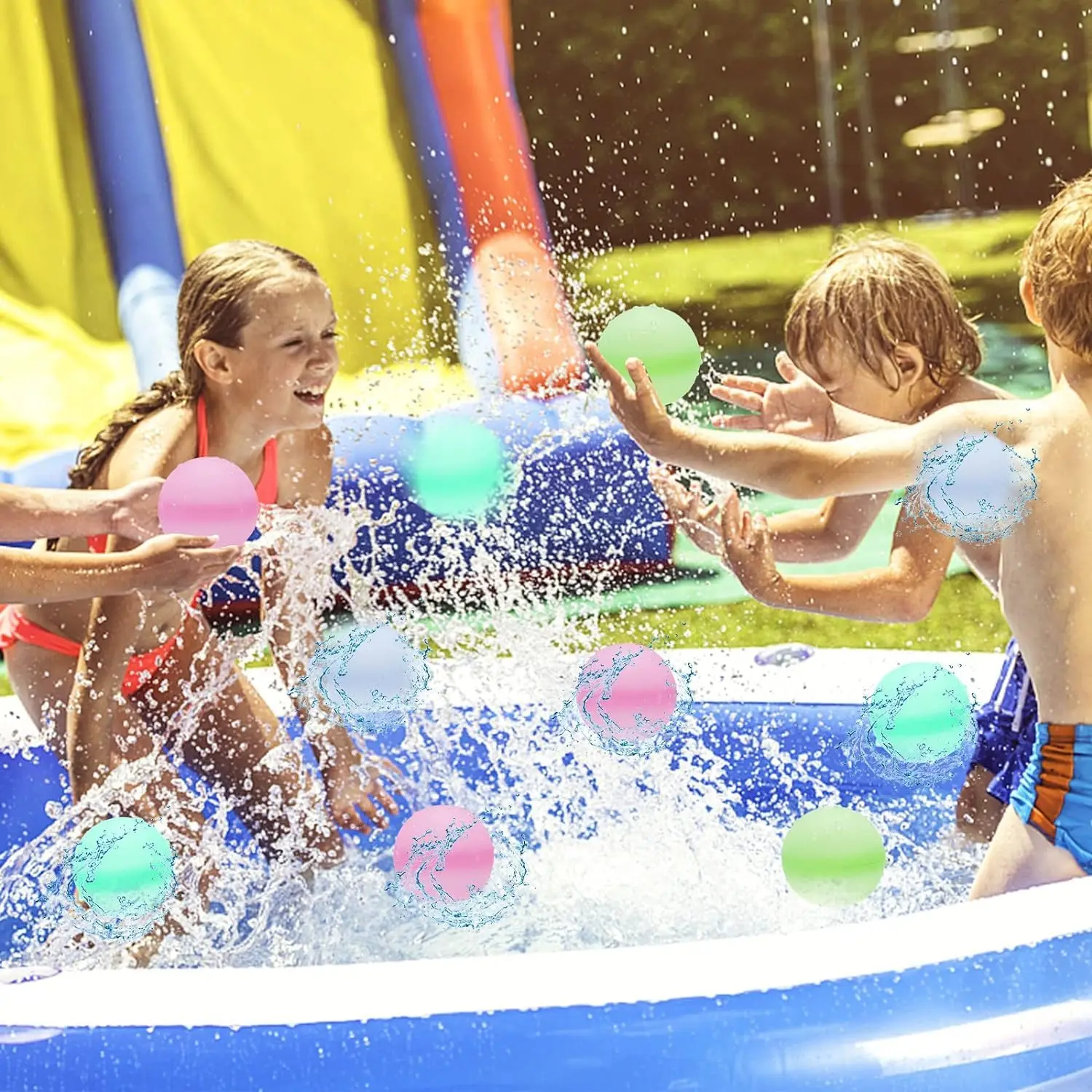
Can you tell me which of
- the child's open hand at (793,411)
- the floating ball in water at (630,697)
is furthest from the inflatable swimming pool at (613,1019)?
the child's open hand at (793,411)

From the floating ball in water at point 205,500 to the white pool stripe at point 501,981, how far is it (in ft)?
2.19

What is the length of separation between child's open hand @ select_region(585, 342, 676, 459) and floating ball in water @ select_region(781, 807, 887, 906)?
446 mm

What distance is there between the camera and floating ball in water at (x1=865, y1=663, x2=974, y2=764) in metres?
1.96

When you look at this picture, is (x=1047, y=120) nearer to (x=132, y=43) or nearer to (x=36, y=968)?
(x=132, y=43)

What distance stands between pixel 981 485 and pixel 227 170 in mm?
4012

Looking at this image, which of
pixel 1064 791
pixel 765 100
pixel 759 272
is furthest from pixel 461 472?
pixel 765 100

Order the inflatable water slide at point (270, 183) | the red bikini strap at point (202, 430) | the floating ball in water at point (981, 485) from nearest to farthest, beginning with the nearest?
the floating ball in water at point (981, 485)
the red bikini strap at point (202, 430)
the inflatable water slide at point (270, 183)

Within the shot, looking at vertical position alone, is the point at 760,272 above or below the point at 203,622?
below

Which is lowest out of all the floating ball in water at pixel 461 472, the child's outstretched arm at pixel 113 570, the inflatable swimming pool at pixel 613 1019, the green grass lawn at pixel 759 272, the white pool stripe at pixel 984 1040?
the green grass lawn at pixel 759 272

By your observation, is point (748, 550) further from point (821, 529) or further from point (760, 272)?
point (760, 272)

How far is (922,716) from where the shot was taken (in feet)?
6.43

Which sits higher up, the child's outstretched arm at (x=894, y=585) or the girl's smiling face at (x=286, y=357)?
the girl's smiling face at (x=286, y=357)

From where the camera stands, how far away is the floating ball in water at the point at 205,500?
192 cm

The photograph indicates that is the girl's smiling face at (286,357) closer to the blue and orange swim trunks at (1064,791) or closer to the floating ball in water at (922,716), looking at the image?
the floating ball in water at (922,716)
